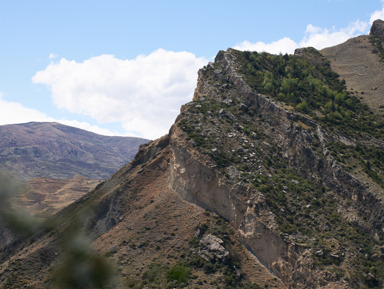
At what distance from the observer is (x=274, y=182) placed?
169 ft

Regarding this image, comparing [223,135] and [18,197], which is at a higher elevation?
[223,135]

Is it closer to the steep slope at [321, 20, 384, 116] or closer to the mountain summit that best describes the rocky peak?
the steep slope at [321, 20, 384, 116]

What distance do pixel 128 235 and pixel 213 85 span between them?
110 ft

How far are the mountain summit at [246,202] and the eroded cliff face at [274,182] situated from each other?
5.8 inches

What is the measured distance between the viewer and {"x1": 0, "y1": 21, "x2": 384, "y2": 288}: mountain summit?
4253 centimetres

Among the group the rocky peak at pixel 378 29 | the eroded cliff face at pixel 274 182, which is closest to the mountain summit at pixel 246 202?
the eroded cliff face at pixel 274 182

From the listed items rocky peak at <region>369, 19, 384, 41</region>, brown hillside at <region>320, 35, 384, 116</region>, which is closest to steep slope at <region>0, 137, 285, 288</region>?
brown hillside at <region>320, 35, 384, 116</region>

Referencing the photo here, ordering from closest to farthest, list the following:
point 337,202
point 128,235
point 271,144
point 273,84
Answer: point 337,202 → point 128,235 → point 271,144 → point 273,84

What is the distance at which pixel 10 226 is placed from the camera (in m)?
48.2

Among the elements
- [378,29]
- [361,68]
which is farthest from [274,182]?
[378,29]

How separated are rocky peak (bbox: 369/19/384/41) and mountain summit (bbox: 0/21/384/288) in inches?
1167

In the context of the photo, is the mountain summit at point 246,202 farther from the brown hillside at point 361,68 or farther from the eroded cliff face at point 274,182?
the brown hillside at point 361,68

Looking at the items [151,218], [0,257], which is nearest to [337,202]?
[151,218]

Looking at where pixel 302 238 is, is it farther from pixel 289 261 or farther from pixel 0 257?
pixel 0 257
